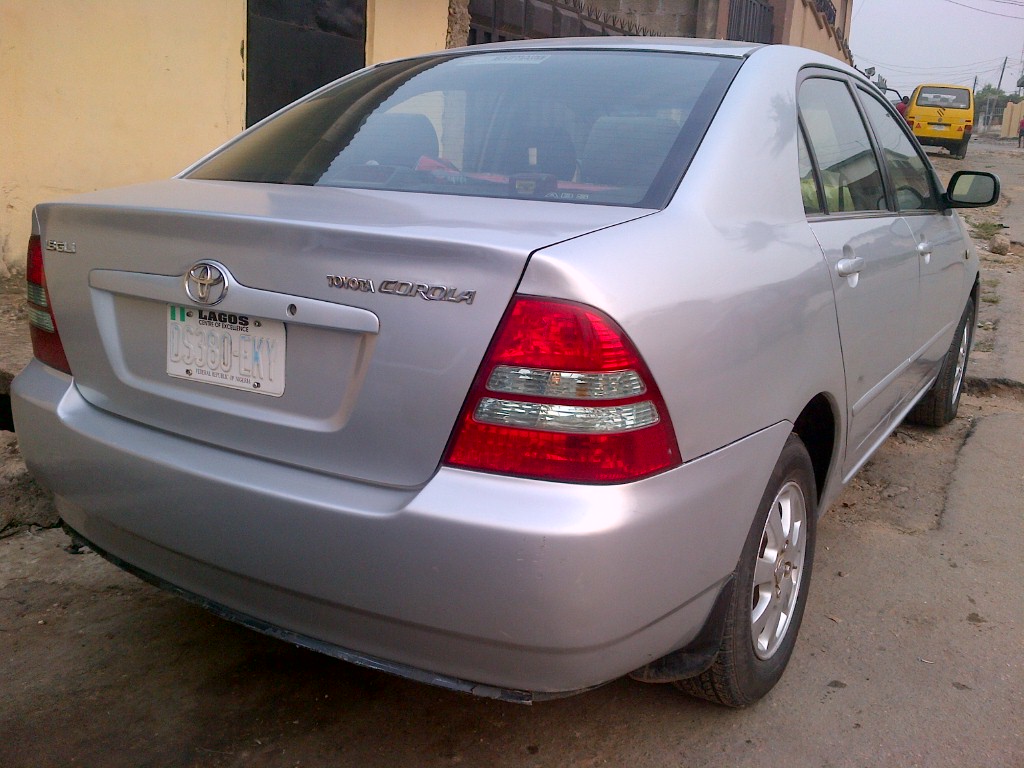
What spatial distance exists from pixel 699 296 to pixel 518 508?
555 millimetres

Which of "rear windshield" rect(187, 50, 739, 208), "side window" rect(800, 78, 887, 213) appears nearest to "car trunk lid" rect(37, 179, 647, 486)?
"rear windshield" rect(187, 50, 739, 208)

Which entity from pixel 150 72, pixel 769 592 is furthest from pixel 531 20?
pixel 769 592

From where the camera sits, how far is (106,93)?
16.4ft

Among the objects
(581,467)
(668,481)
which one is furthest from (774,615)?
(581,467)

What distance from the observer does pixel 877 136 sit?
3369 millimetres

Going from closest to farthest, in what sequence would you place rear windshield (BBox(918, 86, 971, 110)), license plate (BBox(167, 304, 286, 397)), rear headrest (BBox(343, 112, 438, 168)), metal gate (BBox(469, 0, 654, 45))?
1. license plate (BBox(167, 304, 286, 397))
2. rear headrest (BBox(343, 112, 438, 168))
3. metal gate (BBox(469, 0, 654, 45))
4. rear windshield (BBox(918, 86, 971, 110))

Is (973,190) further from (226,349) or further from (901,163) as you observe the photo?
(226,349)

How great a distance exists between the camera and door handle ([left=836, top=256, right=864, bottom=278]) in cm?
247

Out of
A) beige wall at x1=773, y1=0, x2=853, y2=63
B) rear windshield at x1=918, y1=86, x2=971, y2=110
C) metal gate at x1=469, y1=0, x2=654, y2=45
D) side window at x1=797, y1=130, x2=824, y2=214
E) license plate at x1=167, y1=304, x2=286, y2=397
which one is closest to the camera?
license plate at x1=167, y1=304, x2=286, y2=397

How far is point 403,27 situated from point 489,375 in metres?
6.43

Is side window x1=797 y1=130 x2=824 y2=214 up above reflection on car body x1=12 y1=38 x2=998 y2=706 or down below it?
above

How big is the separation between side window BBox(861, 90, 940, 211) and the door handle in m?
0.92

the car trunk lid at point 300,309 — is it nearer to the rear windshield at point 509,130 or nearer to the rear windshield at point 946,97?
the rear windshield at point 509,130

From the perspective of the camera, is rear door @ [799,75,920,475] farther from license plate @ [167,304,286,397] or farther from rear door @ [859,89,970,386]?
license plate @ [167,304,286,397]
